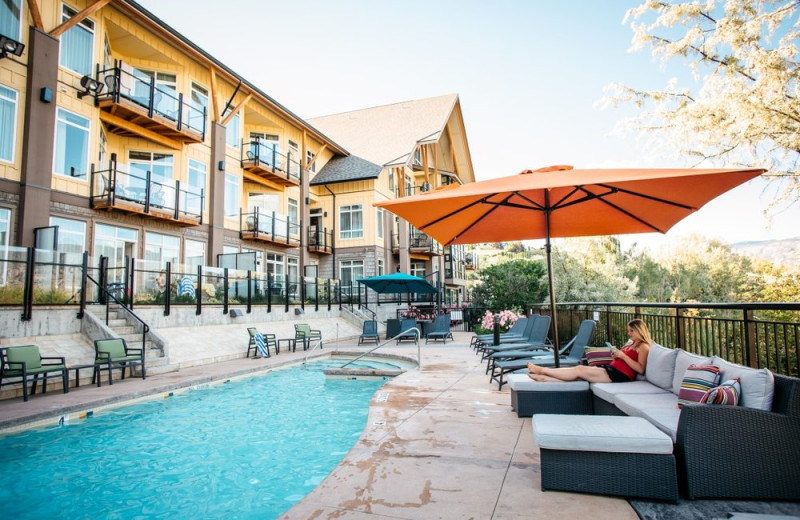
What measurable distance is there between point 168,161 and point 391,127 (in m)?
15.9

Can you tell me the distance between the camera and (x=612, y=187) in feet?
14.0

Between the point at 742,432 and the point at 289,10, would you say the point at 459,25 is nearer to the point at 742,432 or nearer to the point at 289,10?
the point at 289,10

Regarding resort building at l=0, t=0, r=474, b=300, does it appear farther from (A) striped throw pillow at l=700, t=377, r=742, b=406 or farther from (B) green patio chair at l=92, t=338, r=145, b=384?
(A) striped throw pillow at l=700, t=377, r=742, b=406

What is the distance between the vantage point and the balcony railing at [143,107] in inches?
542

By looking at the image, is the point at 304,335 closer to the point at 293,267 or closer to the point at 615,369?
the point at 293,267

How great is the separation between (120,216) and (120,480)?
12.5m

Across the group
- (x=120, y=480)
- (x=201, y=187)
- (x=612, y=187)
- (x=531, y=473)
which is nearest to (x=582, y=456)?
(x=531, y=473)

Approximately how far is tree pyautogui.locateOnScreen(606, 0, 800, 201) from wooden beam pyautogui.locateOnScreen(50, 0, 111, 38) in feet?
49.1

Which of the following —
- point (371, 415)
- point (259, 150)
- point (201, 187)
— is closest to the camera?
point (371, 415)

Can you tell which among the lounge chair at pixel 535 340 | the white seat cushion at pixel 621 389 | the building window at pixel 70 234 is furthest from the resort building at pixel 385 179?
the white seat cushion at pixel 621 389

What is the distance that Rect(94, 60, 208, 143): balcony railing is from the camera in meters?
13.8

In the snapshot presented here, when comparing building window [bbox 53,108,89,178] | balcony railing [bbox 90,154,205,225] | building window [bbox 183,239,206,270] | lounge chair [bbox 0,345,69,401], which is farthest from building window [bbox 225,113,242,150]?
lounge chair [bbox 0,345,69,401]

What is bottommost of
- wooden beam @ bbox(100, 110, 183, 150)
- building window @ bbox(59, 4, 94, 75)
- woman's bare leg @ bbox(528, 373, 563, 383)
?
woman's bare leg @ bbox(528, 373, 563, 383)

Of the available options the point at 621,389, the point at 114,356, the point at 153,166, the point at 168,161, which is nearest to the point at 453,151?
the point at 168,161
